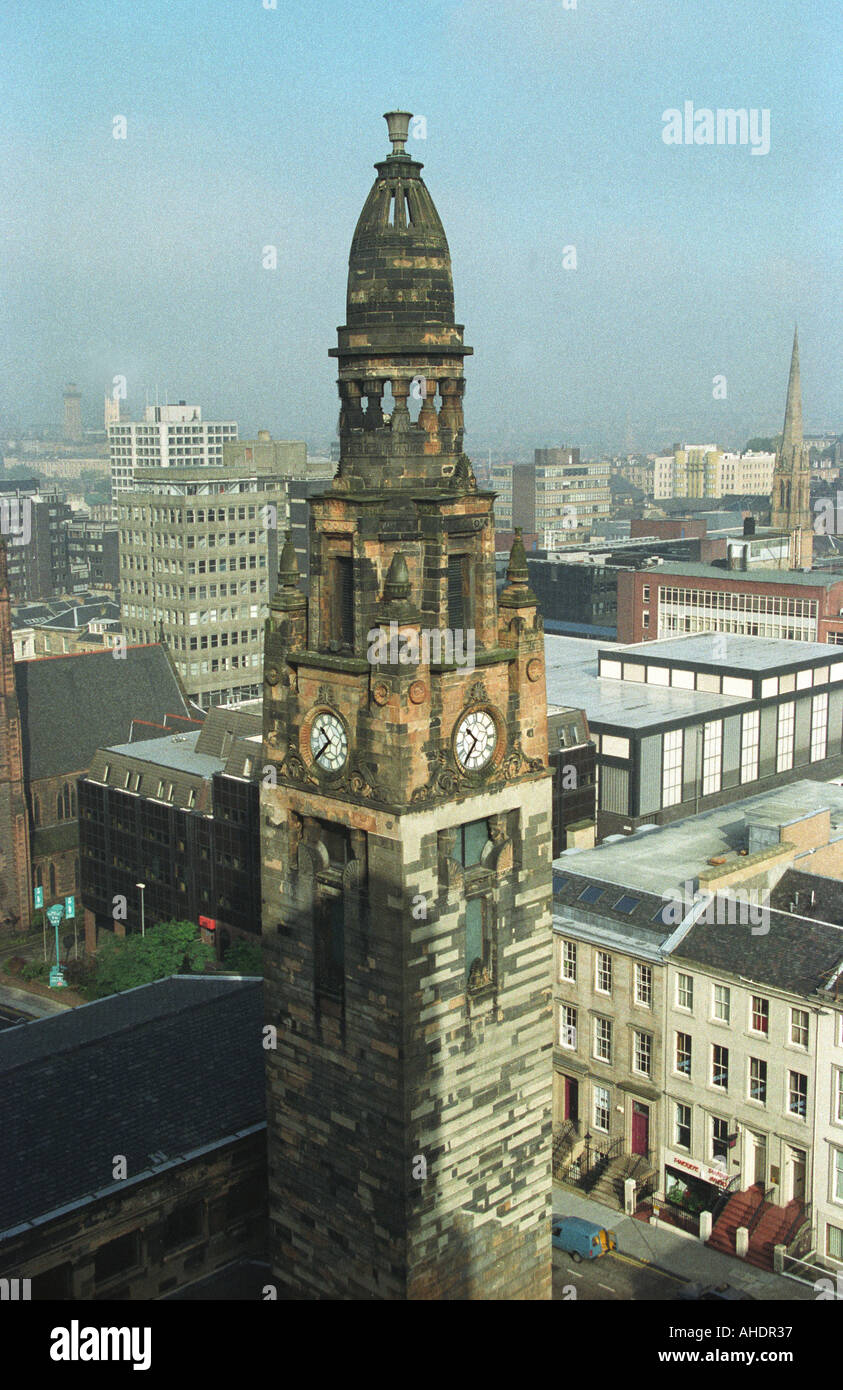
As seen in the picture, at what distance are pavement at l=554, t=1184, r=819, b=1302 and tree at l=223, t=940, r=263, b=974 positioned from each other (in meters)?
26.7

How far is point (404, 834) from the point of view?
42812mm

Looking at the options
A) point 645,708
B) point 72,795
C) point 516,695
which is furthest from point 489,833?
point 72,795

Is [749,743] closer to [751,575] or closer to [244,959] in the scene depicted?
[751,575]

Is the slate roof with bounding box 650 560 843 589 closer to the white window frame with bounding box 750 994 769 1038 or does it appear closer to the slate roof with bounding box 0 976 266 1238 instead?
the white window frame with bounding box 750 994 769 1038

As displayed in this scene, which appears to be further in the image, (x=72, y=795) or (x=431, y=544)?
(x=72, y=795)

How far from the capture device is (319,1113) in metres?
46.7

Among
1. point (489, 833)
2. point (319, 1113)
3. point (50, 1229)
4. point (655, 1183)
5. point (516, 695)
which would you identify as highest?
point (516, 695)

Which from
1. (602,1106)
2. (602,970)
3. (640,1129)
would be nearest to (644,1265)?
(640,1129)

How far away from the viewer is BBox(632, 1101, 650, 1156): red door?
74000 millimetres

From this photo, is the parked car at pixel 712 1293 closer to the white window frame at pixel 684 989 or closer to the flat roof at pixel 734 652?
the white window frame at pixel 684 989

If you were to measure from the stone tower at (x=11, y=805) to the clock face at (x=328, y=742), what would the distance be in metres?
77.9

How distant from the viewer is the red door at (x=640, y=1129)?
74000 mm
